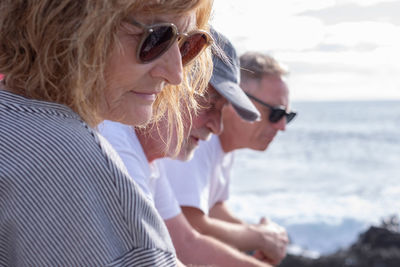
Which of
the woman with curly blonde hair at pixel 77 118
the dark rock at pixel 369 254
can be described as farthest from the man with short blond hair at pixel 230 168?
the dark rock at pixel 369 254

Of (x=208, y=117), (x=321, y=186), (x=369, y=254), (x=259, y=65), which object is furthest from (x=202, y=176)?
(x=321, y=186)

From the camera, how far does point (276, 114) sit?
463 centimetres

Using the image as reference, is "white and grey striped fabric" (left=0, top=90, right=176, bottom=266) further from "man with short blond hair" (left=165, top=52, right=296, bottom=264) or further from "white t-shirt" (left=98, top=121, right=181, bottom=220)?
"man with short blond hair" (left=165, top=52, right=296, bottom=264)

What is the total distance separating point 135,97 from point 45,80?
25 cm

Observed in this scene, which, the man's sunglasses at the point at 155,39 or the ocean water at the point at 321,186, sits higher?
the man's sunglasses at the point at 155,39

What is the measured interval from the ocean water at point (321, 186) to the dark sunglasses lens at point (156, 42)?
784cm

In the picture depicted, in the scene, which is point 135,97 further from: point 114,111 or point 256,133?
point 256,133

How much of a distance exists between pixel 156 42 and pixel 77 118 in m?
0.27

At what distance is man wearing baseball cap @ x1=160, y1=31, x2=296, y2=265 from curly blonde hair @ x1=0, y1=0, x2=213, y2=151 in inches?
55.3

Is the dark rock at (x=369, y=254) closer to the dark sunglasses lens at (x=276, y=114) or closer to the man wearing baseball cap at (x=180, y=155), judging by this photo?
the dark sunglasses lens at (x=276, y=114)

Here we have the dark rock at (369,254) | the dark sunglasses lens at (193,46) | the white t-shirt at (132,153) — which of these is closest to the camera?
the dark sunglasses lens at (193,46)

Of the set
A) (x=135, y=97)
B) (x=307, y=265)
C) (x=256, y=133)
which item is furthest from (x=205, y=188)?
(x=307, y=265)

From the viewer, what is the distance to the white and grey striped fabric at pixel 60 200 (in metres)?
1.10

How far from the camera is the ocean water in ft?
36.7
